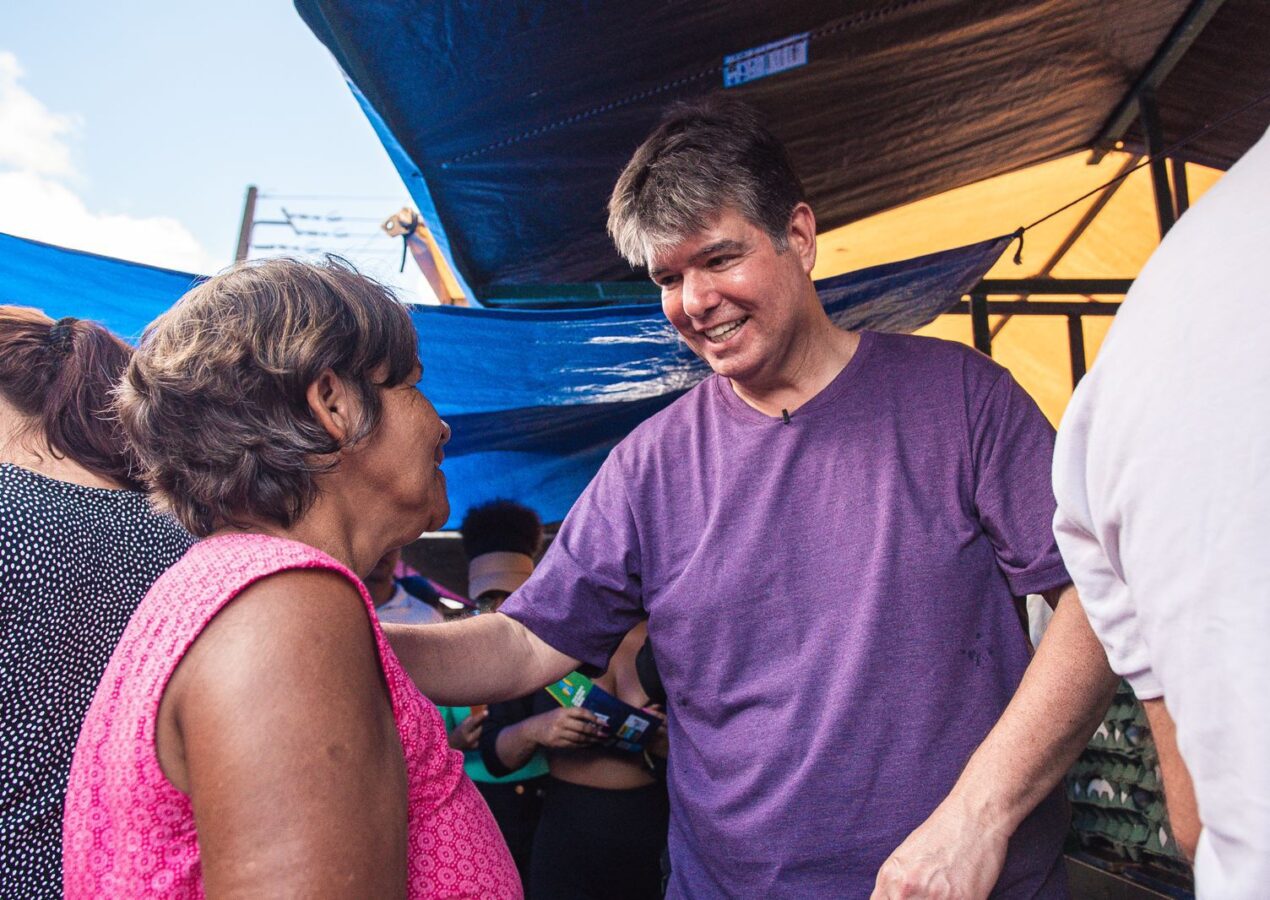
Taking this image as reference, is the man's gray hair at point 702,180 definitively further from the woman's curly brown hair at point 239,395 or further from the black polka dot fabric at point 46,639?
the black polka dot fabric at point 46,639

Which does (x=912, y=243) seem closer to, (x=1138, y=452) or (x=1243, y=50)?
(x=1243, y=50)

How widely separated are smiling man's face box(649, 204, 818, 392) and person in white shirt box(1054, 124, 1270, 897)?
1.06m

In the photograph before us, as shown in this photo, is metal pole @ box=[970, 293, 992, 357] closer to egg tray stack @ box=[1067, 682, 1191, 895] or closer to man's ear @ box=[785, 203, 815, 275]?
egg tray stack @ box=[1067, 682, 1191, 895]

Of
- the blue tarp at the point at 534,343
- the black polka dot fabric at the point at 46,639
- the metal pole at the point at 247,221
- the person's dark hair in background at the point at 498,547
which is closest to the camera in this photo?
the black polka dot fabric at the point at 46,639

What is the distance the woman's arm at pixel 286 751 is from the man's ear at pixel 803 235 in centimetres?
119

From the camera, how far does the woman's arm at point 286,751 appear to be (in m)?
0.83

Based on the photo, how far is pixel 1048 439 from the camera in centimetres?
152

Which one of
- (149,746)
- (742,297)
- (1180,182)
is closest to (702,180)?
(742,297)

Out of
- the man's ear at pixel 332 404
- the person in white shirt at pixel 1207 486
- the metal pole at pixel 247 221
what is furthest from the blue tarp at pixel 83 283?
the metal pole at pixel 247 221

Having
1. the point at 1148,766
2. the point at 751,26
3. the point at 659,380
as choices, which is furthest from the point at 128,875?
the point at 659,380

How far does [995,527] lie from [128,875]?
1.26 metres

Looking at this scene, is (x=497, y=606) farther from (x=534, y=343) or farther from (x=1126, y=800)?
(x=1126, y=800)

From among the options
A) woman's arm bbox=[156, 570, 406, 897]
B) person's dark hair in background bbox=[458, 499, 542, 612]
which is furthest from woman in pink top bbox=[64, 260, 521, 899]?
person's dark hair in background bbox=[458, 499, 542, 612]

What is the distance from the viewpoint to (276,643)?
0.88m
